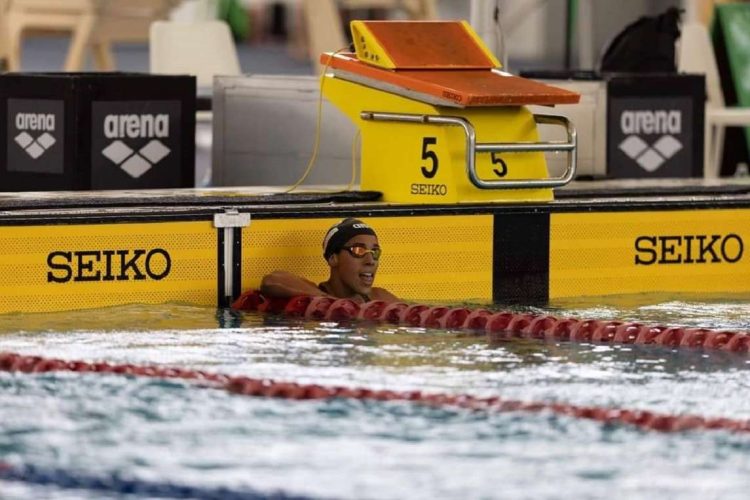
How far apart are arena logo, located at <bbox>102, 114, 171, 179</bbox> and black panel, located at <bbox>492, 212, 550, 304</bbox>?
1657 mm

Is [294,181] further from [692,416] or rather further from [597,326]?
[692,416]

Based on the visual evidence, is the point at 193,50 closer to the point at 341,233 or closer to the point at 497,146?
the point at 497,146

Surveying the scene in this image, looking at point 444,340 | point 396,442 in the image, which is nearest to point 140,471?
point 396,442

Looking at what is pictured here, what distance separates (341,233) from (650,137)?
287 centimetres

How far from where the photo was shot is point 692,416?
189 inches

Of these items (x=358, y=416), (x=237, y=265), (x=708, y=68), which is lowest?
(x=358, y=416)

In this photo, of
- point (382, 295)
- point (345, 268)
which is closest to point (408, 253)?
point (382, 295)

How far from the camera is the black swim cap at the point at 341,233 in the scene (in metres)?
6.69

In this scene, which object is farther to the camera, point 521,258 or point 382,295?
point 521,258

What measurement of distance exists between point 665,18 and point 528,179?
3.09 m

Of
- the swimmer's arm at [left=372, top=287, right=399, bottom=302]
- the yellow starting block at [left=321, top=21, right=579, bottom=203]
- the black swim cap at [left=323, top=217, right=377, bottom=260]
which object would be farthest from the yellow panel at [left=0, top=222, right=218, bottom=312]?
the yellow starting block at [left=321, top=21, right=579, bottom=203]

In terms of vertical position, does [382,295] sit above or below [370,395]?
above

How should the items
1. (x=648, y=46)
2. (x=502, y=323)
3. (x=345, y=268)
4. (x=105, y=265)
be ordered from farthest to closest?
1. (x=648, y=46)
2. (x=345, y=268)
3. (x=105, y=265)
4. (x=502, y=323)

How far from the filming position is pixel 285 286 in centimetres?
673
